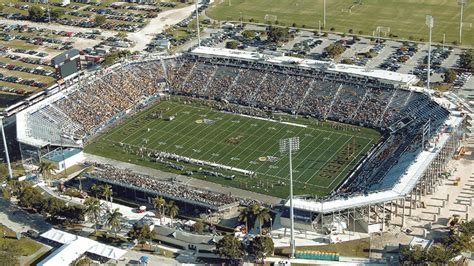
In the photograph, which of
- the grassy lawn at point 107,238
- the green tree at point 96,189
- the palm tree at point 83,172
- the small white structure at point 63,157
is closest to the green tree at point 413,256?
the grassy lawn at point 107,238

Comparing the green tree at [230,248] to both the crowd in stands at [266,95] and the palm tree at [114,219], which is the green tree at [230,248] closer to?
the palm tree at [114,219]

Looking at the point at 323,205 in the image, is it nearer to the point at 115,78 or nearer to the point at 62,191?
the point at 62,191

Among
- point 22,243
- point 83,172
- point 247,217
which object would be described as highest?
point 247,217

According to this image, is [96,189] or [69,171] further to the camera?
[69,171]

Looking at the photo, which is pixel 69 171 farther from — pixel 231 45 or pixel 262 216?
pixel 231 45

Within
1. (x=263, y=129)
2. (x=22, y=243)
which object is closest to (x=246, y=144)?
(x=263, y=129)

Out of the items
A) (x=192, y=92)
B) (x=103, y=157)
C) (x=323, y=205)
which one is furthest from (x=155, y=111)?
(x=323, y=205)
